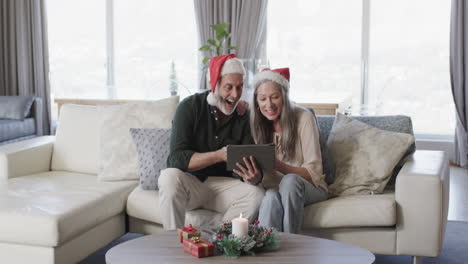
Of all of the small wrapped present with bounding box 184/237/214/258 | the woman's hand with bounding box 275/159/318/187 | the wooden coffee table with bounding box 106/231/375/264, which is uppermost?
the woman's hand with bounding box 275/159/318/187

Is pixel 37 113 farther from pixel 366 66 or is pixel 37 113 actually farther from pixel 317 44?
pixel 366 66

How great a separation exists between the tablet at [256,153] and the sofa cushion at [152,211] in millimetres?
366

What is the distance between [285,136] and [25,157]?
1.55 m

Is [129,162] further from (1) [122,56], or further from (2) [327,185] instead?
(1) [122,56]

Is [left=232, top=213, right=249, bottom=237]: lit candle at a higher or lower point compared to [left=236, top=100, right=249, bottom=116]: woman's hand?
lower

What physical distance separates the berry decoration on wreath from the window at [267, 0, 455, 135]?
3.75 m

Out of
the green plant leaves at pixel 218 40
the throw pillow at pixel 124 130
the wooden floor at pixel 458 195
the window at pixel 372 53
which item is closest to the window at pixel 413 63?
the window at pixel 372 53

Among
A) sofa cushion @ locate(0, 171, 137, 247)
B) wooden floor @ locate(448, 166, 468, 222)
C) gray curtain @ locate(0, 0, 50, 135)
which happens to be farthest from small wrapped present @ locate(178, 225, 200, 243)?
gray curtain @ locate(0, 0, 50, 135)

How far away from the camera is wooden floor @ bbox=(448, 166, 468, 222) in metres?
3.91

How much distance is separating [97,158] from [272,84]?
120cm

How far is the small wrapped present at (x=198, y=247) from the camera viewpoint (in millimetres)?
1892

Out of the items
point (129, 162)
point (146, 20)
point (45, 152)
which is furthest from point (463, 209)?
point (146, 20)

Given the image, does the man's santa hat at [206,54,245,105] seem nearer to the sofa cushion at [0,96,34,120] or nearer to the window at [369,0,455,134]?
the window at [369,0,455,134]

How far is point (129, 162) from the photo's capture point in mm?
3168
